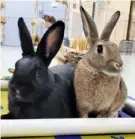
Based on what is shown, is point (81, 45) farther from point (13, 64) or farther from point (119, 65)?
point (119, 65)

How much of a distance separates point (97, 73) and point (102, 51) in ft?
0.13

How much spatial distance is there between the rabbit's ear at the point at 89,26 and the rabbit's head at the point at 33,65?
0.05m

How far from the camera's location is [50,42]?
1.55ft

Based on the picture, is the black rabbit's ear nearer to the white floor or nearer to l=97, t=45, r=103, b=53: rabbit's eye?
l=97, t=45, r=103, b=53: rabbit's eye

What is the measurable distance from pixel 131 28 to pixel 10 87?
13.7ft

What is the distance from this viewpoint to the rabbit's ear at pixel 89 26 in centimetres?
48

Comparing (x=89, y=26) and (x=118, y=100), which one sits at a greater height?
(x=89, y=26)

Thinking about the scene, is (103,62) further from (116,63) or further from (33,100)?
(33,100)

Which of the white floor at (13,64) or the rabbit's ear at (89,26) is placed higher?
the rabbit's ear at (89,26)

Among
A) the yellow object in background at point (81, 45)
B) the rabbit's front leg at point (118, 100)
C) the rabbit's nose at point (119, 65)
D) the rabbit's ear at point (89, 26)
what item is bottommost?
the rabbit's front leg at point (118, 100)

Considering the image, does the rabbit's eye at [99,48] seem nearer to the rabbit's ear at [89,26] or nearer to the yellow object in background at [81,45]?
the rabbit's ear at [89,26]

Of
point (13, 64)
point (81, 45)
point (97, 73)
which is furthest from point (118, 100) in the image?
point (81, 45)

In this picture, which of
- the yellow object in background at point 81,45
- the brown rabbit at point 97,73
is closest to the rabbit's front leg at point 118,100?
the brown rabbit at point 97,73

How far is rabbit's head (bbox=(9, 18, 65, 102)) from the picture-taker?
0.44 metres
